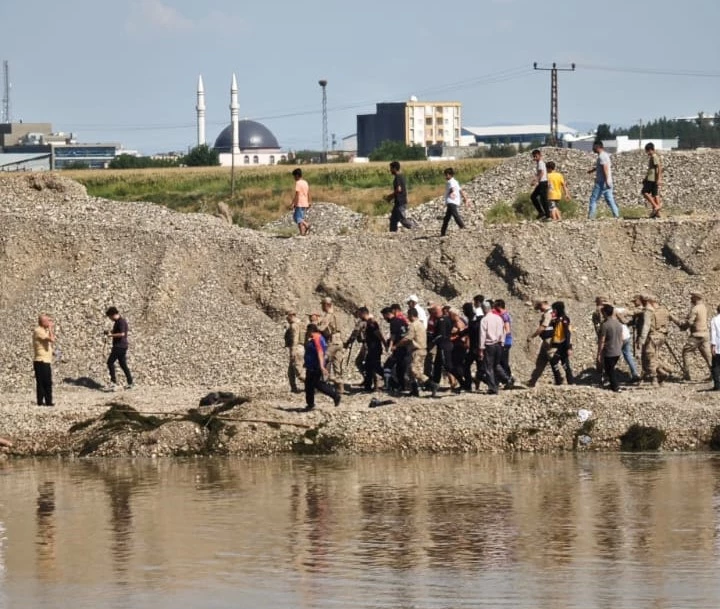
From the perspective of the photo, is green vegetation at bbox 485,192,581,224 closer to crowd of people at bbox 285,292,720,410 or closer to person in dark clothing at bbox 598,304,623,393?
crowd of people at bbox 285,292,720,410

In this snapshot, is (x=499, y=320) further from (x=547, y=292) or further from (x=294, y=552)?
(x=294, y=552)

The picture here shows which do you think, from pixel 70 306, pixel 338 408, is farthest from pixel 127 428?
pixel 70 306

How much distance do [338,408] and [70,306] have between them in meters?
6.81

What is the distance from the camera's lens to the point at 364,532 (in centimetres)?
1688

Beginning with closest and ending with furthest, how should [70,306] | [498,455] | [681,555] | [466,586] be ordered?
1. [466,586]
2. [681,555]
3. [498,455]
4. [70,306]

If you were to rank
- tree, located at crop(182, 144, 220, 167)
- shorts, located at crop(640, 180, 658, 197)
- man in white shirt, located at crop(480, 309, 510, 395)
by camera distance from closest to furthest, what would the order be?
man in white shirt, located at crop(480, 309, 510, 395) → shorts, located at crop(640, 180, 658, 197) → tree, located at crop(182, 144, 220, 167)

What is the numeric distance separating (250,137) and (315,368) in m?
152

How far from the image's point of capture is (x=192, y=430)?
73.8ft

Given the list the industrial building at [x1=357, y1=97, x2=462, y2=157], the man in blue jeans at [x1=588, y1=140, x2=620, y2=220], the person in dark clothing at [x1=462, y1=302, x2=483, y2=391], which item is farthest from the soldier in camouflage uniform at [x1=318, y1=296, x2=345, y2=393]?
the industrial building at [x1=357, y1=97, x2=462, y2=157]

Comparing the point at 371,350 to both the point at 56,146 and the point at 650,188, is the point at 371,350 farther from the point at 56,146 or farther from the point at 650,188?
the point at 56,146

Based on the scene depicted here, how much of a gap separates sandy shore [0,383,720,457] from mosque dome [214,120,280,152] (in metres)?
145

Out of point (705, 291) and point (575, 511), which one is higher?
point (705, 291)

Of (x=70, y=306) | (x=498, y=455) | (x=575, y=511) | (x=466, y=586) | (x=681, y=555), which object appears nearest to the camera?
(x=466, y=586)

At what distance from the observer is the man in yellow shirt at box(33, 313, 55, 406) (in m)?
23.5
